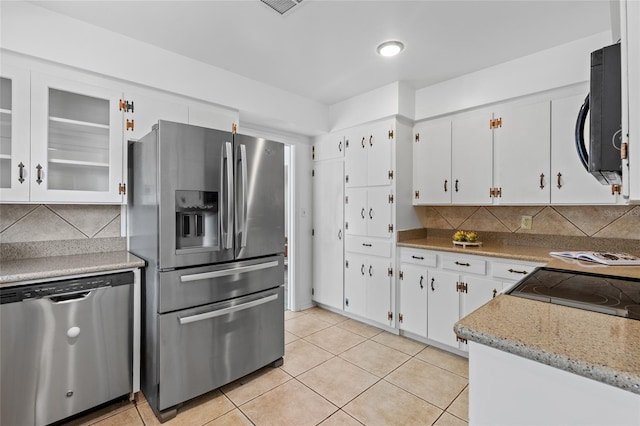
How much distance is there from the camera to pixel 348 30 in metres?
2.19

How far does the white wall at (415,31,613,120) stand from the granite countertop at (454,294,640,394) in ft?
7.43

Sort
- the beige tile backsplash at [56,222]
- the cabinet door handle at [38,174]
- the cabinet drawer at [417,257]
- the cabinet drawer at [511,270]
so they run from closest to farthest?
the cabinet door handle at [38,174] → the beige tile backsplash at [56,222] → the cabinet drawer at [511,270] → the cabinet drawer at [417,257]

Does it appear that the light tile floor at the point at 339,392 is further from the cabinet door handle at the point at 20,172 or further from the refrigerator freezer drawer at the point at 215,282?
the cabinet door handle at the point at 20,172

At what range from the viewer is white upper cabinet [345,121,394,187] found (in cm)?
316

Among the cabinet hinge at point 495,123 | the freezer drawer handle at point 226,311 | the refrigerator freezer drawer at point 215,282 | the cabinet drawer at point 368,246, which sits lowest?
the freezer drawer handle at point 226,311

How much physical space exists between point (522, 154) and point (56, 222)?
12.5 feet

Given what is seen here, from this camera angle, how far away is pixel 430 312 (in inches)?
112

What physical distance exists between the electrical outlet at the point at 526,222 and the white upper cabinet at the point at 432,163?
2.23ft

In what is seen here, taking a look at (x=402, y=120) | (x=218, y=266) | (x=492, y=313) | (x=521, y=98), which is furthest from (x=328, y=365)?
(x=521, y=98)

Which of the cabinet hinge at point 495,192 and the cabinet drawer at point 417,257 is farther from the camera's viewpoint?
the cabinet drawer at point 417,257

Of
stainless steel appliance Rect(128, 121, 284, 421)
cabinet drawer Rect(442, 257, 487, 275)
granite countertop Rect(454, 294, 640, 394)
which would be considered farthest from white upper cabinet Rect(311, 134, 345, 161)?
granite countertop Rect(454, 294, 640, 394)

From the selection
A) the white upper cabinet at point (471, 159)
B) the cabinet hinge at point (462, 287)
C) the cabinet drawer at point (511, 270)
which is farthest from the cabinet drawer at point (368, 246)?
the cabinet drawer at point (511, 270)

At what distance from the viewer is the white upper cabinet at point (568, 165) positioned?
90.5 inches

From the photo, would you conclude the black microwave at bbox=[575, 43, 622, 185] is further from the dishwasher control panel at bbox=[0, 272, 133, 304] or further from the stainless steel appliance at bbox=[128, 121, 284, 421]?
the dishwasher control panel at bbox=[0, 272, 133, 304]
